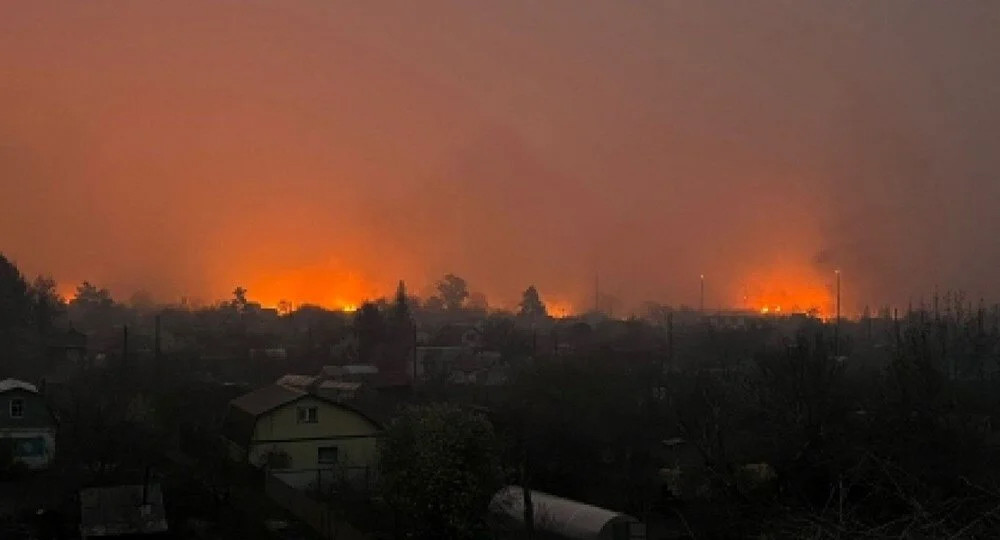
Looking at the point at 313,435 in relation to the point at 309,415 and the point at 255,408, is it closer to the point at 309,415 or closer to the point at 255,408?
the point at 309,415

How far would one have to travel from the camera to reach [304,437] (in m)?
24.0

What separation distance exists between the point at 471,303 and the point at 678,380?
8974cm

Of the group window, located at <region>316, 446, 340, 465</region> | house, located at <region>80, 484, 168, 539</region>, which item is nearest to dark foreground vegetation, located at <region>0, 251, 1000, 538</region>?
house, located at <region>80, 484, 168, 539</region>

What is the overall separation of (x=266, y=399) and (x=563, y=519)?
11430mm

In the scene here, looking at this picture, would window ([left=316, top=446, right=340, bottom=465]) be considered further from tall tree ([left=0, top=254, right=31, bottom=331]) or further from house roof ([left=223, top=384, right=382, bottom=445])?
tall tree ([left=0, top=254, right=31, bottom=331])

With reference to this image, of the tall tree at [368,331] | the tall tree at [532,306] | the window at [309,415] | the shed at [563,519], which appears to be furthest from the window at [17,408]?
the tall tree at [532,306]

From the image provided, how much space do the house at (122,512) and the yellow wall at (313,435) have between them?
614 cm

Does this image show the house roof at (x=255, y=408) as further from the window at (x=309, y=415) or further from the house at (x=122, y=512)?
the house at (x=122, y=512)

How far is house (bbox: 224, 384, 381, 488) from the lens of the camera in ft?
76.5

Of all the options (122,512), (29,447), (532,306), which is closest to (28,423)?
(29,447)

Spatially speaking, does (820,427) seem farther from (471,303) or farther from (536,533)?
(471,303)

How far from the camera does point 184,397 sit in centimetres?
3033

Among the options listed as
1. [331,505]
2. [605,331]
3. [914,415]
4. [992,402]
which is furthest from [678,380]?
[605,331]

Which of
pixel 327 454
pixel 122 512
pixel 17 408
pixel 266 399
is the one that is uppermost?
pixel 17 408
